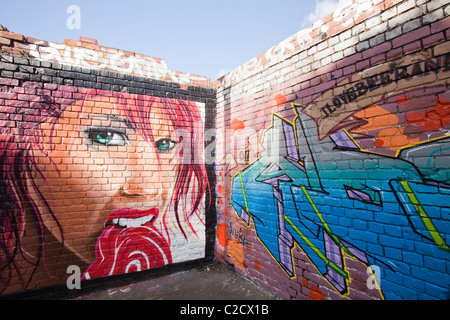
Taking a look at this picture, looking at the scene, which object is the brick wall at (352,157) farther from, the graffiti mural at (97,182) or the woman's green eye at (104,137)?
the woman's green eye at (104,137)

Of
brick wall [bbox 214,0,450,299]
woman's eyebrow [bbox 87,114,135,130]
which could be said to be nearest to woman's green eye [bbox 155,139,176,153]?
woman's eyebrow [bbox 87,114,135,130]

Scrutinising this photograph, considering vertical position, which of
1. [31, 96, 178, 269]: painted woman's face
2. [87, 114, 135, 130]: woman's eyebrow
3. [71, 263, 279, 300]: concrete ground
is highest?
[87, 114, 135, 130]: woman's eyebrow

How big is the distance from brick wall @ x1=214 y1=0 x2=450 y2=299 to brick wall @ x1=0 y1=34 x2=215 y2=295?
3.62ft

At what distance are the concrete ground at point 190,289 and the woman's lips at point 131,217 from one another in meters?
0.94

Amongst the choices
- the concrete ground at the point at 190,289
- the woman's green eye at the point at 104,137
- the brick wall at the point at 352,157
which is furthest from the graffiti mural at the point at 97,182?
the brick wall at the point at 352,157

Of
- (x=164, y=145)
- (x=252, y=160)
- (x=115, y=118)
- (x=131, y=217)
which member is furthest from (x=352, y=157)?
(x=115, y=118)

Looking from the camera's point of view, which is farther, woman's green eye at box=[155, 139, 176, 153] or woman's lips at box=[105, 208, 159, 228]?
woman's green eye at box=[155, 139, 176, 153]

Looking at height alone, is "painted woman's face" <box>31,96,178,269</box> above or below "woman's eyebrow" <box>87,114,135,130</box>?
below

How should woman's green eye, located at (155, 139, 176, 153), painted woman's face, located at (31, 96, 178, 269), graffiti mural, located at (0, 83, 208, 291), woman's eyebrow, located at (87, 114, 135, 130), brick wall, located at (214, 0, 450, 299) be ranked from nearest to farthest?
brick wall, located at (214, 0, 450, 299) → graffiti mural, located at (0, 83, 208, 291) → painted woman's face, located at (31, 96, 178, 269) → woman's eyebrow, located at (87, 114, 135, 130) → woman's green eye, located at (155, 139, 176, 153)

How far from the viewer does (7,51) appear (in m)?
3.01

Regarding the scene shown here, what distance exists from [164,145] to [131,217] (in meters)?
1.27

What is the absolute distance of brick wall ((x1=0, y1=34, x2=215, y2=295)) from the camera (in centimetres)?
297

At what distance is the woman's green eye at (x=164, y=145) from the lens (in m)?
3.78

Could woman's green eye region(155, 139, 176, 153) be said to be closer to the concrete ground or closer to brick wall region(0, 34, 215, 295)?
brick wall region(0, 34, 215, 295)
